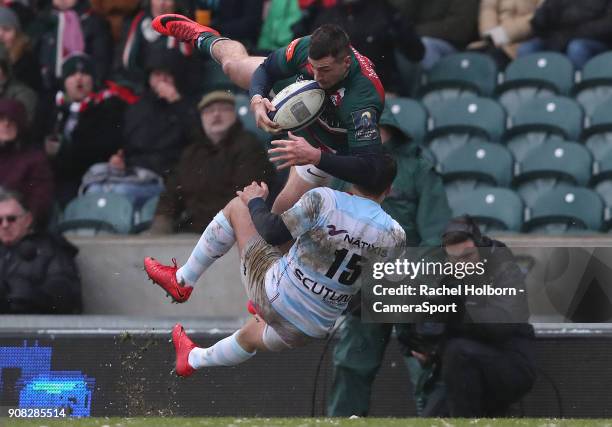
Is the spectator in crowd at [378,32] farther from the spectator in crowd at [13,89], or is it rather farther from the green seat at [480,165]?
the spectator in crowd at [13,89]

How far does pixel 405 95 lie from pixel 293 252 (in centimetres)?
444

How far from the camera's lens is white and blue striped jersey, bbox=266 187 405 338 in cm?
869

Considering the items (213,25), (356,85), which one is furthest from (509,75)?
(356,85)

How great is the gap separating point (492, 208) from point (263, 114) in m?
3.59

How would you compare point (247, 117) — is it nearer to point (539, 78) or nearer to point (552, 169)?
point (539, 78)

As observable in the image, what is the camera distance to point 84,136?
1312cm

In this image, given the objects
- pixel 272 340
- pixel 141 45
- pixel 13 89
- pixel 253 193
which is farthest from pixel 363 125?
pixel 13 89

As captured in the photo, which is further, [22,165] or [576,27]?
[576,27]

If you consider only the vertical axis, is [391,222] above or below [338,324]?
above

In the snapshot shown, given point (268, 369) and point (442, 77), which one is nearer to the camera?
point (268, 369)

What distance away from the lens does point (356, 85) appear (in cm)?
888

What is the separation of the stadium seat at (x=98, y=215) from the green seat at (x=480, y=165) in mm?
2515

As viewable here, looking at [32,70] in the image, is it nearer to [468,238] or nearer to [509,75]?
[509,75]

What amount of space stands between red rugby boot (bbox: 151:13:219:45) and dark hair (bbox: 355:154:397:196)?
1.93 metres
